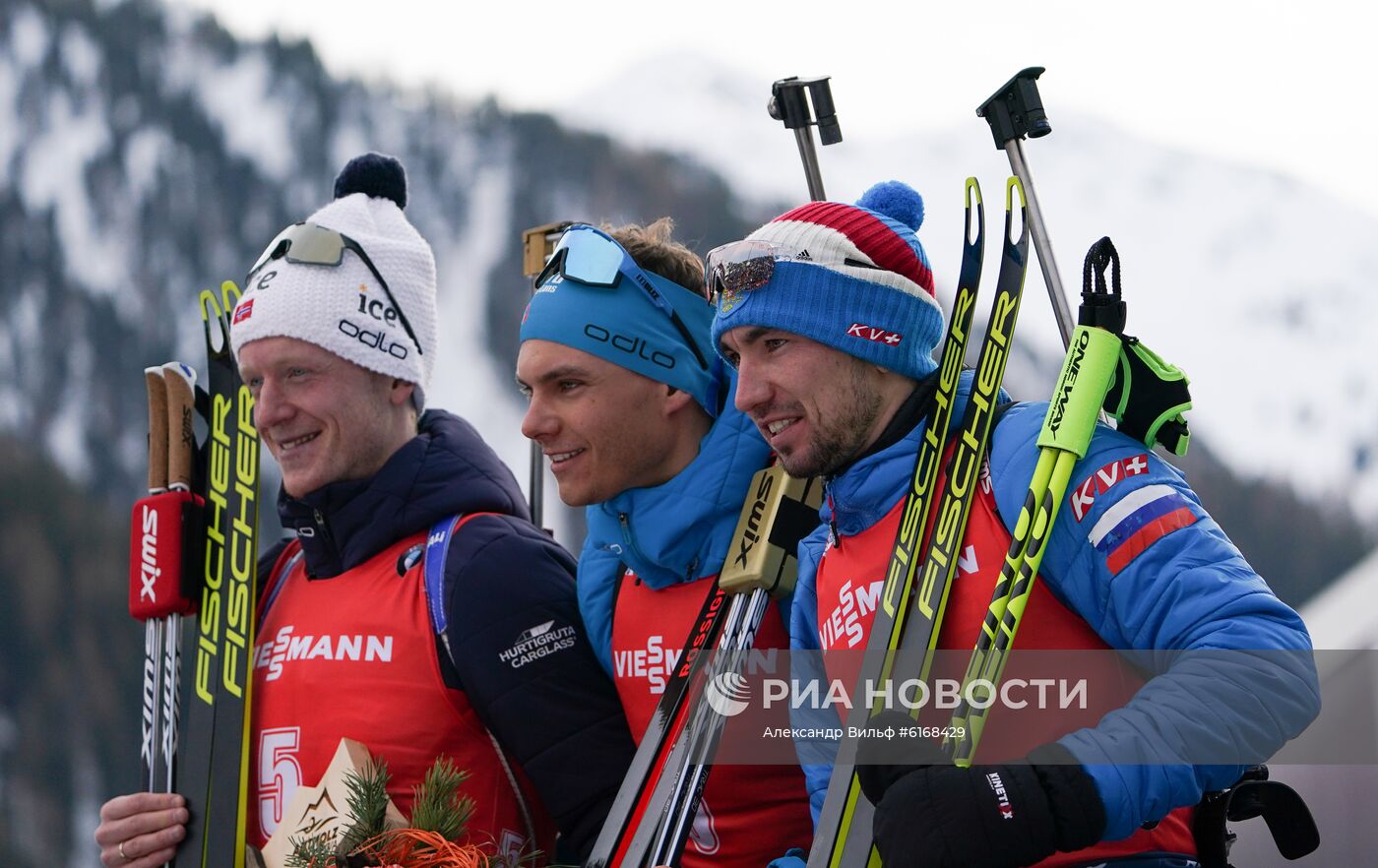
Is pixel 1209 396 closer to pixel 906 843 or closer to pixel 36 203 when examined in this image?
pixel 36 203

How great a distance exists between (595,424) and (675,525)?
264 millimetres

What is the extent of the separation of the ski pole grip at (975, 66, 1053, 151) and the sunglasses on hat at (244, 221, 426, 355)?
148 cm

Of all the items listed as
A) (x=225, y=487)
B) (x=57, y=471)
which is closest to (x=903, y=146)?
(x=57, y=471)

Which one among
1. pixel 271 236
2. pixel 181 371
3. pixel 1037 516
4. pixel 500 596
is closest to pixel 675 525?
pixel 500 596

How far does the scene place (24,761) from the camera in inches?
540

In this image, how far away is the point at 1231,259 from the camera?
36281 mm

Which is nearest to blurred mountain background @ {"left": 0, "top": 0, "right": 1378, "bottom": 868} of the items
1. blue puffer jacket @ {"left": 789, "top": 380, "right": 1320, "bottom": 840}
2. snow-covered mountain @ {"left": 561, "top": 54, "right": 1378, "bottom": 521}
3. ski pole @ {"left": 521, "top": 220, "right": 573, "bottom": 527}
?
snow-covered mountain @ {"left": 561, "top": 54, "right": 1378, "bottom": 521}

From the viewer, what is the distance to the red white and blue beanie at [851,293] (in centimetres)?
239

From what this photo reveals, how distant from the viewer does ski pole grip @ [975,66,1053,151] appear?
2.59 m

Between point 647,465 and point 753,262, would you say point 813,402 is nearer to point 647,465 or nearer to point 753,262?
point 753,262

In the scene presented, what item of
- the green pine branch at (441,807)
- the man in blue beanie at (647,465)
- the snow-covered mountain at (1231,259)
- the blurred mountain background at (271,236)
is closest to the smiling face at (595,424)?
the man in blue beanie at (647,465)

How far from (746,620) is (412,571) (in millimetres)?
756

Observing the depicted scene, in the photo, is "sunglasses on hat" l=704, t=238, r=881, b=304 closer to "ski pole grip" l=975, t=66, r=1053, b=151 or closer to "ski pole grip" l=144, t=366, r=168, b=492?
"ski pole grip" l=975, t=66, r=1053, b=151

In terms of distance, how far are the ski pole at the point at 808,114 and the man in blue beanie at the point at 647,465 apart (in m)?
0.45
